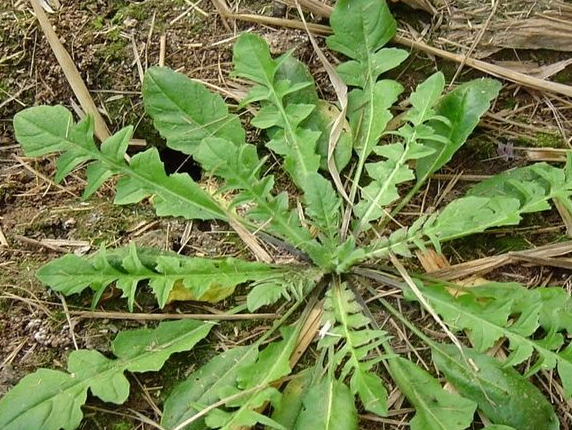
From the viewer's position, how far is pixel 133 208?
212 cm

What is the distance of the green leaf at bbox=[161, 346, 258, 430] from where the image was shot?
1.87m

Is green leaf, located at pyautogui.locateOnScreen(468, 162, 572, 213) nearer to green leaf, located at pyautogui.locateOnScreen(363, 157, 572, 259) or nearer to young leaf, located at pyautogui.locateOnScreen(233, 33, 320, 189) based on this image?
green leaf, located at pyautogui.locateOnScreen(363, 157, 572, 259)

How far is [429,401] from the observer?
1.88 metres

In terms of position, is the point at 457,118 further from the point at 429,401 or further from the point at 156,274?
the point at 156,274

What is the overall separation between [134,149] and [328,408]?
34.1 inches

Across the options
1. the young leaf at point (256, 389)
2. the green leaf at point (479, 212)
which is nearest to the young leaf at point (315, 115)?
the green leaf at point (479, 212)

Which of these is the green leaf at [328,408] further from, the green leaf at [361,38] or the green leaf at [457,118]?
the green leaf at [361,38]

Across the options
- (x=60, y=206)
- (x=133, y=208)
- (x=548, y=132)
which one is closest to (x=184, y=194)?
(x=133, y=208)

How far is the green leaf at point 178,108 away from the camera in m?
2.07

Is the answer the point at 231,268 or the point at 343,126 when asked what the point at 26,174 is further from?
the point at 343,126

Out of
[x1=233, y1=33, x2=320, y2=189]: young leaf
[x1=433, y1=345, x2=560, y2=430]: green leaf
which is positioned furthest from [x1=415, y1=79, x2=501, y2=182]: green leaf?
[x1=433, y1=345, x2=560, y2=430]: green leaf

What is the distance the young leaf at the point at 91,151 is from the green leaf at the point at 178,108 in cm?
10

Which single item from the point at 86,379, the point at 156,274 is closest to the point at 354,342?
the point at 156,274

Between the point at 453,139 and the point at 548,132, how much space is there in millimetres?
289
